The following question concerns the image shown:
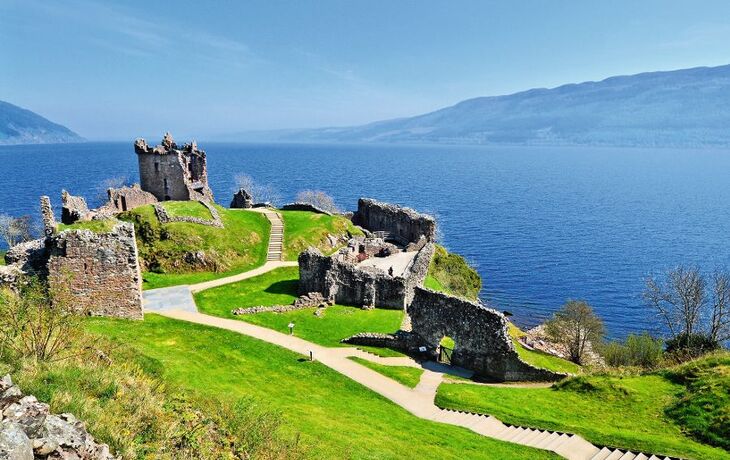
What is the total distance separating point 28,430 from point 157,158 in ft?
198

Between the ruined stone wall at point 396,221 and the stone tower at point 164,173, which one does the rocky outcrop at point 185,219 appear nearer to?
the stone tower at point 164,173

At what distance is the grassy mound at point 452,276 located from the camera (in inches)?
2209

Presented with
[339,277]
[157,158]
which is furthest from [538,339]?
[157,158]

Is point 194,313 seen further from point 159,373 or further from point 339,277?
point 159,373

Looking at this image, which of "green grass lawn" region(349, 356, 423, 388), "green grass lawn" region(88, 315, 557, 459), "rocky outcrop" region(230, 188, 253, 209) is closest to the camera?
"green grass lawn" region(88, 315, 557, 459)

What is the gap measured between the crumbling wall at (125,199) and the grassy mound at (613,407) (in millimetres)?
46507

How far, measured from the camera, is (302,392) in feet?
81.2

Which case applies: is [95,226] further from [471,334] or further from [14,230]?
[14,230]

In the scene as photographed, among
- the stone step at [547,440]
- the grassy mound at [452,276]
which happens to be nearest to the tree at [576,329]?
the grassy mound at [452,276]

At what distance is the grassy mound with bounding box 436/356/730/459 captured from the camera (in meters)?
20.9

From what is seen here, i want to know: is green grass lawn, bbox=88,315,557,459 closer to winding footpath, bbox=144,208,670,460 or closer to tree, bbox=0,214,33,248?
winding footpath, bbox=144,208,670,460

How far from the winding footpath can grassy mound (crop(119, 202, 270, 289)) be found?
8.40 ft

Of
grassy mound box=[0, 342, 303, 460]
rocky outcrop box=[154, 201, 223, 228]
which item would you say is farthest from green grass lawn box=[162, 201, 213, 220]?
grassy mound box=[0, 342, 303, 460]

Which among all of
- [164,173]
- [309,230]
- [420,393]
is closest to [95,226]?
[309,230]
